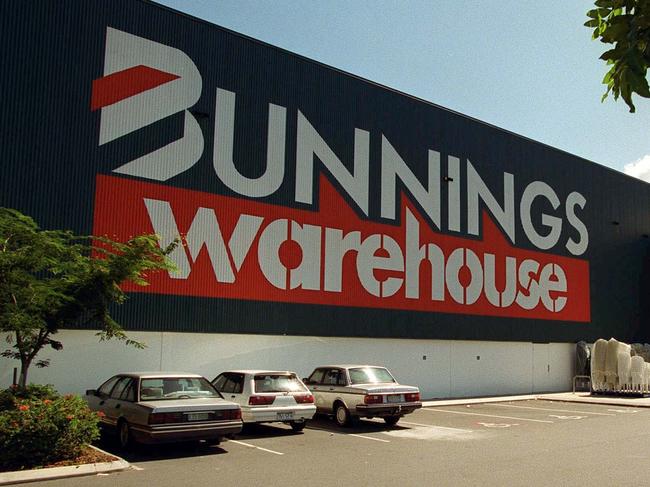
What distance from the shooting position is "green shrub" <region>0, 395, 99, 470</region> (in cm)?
998

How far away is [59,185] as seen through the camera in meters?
17.4

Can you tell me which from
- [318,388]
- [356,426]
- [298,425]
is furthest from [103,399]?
[356,426]

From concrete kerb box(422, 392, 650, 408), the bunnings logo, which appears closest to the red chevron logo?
the bunnings logo

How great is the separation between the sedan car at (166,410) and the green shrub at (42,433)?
0.93 m

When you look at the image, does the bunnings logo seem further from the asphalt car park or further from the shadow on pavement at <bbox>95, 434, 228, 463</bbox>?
the shadow on pavement at <bbox>95, 434, 228, 463</bbox>

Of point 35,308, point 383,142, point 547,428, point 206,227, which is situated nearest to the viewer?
point 35,308

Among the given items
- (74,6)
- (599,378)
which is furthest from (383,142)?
(599,378)

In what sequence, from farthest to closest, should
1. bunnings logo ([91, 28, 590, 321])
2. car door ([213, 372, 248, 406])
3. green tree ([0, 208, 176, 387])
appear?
bunnings logo ([91, 28, 590, 321]), car door ([213, 372, 248, 406]), green tree ([0, 208, 176, 387])

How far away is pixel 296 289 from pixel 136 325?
5796mm

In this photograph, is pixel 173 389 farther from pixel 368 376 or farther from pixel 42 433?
pixel 368 376

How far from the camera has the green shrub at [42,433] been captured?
9.98m

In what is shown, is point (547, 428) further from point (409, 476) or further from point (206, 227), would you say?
point (206, 227)

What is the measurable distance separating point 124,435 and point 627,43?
452 inches

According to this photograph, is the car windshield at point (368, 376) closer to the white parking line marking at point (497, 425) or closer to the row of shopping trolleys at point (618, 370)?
the white parking line marking at point (497, 425)
